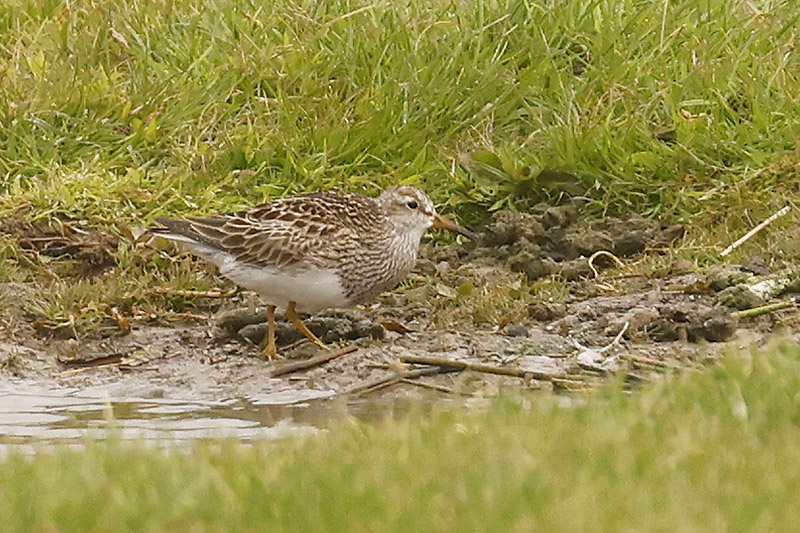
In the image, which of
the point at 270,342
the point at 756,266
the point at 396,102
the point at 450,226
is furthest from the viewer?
the point at 396,102

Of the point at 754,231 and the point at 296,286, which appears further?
the point at 754,231

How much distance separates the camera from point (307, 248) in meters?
7.93

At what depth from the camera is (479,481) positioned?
4055 millimetres

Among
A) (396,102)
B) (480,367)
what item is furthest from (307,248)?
(396,102)

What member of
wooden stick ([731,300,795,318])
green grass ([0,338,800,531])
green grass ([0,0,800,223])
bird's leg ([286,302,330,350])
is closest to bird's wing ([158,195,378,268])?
bird's leg ([286,302,330,350])

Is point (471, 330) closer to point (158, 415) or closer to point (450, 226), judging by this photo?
point (450, 226)

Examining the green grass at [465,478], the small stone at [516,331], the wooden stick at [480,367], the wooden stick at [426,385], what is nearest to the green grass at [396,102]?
the small stone at [516,331]

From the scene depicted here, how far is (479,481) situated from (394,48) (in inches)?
243

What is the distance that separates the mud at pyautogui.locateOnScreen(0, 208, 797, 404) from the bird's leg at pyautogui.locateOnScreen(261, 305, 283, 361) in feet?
0.17

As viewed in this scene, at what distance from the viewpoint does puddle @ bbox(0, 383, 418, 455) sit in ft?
21.3

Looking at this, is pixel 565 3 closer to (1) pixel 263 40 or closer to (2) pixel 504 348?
(1) pixel 263 40

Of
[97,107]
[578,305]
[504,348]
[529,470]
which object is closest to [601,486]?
[529,470]

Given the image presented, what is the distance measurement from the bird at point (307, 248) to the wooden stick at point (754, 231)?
167 centimetres

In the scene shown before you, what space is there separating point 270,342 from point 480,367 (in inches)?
50.4
